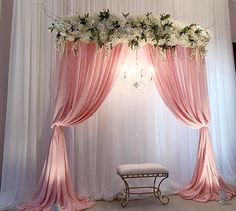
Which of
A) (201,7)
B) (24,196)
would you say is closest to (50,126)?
(24,196)

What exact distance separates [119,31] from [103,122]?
49.0 inches

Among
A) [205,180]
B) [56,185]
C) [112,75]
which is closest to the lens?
[56,185]

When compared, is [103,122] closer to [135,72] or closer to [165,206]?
[135,72]

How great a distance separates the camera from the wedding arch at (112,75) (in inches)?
122

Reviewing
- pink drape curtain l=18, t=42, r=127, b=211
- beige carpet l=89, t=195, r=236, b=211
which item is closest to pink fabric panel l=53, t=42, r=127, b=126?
pink drape curtain l=18, t=42, r=127, b=211

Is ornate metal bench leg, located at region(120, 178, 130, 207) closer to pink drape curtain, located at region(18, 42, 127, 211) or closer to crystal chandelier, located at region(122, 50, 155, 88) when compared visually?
pink drape curtain, located at region(18, 42, 127, 211)

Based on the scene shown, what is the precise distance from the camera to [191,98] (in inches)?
137

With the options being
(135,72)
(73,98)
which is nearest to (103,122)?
(73,98)

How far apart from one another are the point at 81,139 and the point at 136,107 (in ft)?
2.93

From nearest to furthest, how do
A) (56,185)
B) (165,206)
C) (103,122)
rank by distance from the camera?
(56,185)
(165,206)
(103,122)

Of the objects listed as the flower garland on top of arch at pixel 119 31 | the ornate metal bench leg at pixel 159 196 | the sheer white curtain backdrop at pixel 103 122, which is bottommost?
the ornate metal bench leg at pixel 159 196

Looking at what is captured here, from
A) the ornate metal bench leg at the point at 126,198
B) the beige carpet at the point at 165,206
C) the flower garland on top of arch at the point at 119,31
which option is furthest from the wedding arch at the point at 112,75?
the ornate metal bench leg at the point at 126,198

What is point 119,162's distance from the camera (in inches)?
144

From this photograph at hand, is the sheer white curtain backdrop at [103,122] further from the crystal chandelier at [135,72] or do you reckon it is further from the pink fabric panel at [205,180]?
the pink fabric panel at [205,180]
